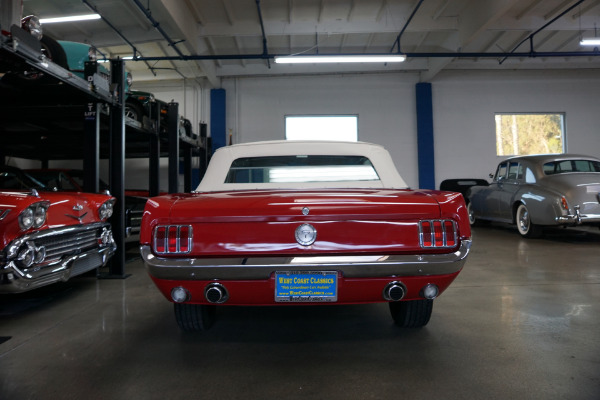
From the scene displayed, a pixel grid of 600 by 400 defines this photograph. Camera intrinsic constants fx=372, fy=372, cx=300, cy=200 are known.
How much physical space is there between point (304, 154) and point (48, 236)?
2.10m

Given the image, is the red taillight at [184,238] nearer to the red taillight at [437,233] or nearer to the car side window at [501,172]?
the red taillight at [437,233]

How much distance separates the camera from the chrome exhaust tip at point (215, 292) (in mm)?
1869

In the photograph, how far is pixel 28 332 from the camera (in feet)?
8.37

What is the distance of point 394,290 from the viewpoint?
1878mm

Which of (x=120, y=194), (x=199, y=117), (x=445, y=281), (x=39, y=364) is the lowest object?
(x=39, y=364)

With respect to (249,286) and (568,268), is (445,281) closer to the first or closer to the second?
(249,286)

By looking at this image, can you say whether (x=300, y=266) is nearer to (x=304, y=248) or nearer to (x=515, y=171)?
(x=304, y=248)

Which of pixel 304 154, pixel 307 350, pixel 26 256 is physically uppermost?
pixel 304 154

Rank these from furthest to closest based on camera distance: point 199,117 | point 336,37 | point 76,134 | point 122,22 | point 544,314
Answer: point 199,117 → point 336,37 → point 122,22 → point 76,134 → point 544,314

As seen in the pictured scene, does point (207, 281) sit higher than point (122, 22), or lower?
lower

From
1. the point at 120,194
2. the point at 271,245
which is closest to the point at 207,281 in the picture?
the point at 271,245

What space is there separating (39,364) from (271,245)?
1.46m

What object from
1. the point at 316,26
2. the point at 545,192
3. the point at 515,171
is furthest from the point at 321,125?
the point at 545,192

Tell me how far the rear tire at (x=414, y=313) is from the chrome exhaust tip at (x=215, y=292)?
120 cm
